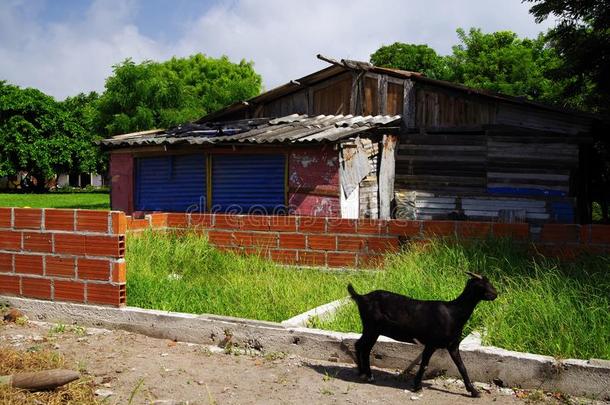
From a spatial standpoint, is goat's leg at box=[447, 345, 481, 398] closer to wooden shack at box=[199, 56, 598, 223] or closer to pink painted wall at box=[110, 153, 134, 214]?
wooden shack at box=[199, 56, 598, 223]

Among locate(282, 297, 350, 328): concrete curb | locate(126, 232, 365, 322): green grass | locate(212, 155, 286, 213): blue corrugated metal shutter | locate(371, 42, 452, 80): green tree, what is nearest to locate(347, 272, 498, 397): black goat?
locate(282, 297, 350, 328): concrete curb

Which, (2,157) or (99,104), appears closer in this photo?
(99,104)

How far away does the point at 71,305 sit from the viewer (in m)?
6.16

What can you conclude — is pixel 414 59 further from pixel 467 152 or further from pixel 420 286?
pixel 420 286

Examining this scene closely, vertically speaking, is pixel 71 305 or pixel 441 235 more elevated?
pixel 441 235

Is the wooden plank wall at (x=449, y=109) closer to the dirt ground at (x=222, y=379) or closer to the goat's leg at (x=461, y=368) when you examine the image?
the dirt ground at (x=222, y=379)

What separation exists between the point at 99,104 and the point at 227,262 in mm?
21100

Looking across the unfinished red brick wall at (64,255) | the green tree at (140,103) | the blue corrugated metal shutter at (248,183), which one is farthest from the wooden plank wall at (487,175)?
the green tree at (140,103)

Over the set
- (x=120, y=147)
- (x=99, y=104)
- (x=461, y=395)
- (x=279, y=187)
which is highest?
(x=99, y=104)

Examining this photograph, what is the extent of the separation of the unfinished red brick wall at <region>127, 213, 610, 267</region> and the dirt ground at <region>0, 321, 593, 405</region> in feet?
8.43

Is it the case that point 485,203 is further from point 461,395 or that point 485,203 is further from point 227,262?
point 461,395

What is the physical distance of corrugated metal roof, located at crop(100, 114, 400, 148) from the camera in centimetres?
1179

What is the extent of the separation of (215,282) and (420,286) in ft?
8.15

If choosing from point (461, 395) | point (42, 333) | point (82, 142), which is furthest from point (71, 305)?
point (82, 142)
